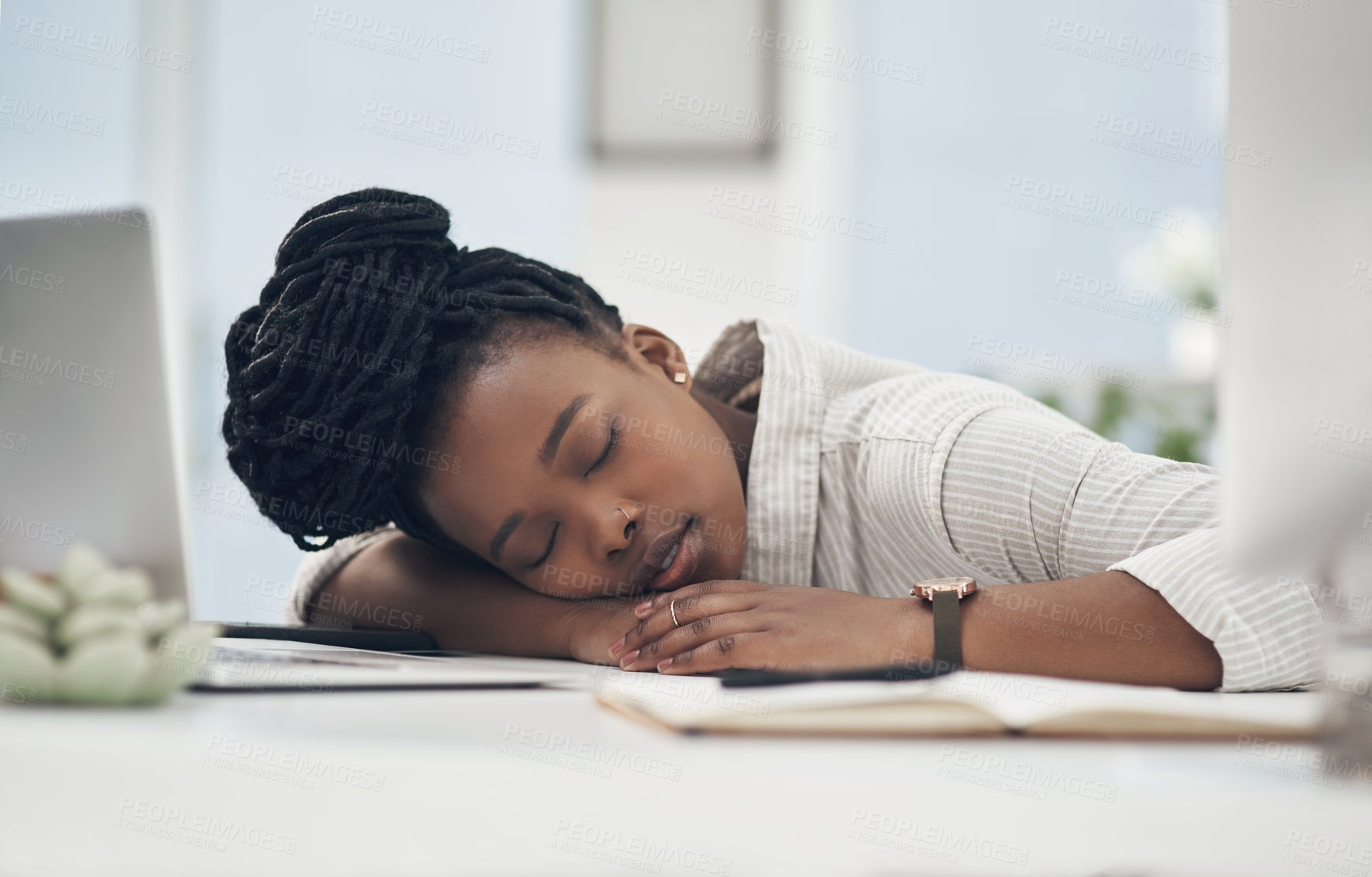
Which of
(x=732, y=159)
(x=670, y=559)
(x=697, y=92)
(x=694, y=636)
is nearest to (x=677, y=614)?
(x=694, y=636)

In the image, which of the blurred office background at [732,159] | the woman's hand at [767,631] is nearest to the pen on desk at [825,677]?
the woman's hand at [767,631]

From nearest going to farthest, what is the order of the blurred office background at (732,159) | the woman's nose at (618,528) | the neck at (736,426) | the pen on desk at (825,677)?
the pen on desk at (825,677) → the woman's nose at (618,528) → the neck at (736,426) → the blurred office background at (732,159)

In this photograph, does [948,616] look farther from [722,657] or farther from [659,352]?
[659,352]

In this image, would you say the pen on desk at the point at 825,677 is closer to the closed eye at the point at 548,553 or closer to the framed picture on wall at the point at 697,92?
the closed eye at the point at 548,553

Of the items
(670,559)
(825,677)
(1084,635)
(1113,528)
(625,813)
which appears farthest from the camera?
(670,559)

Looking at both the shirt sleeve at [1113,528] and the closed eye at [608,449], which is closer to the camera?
the shirt sleeve at [1113,528]

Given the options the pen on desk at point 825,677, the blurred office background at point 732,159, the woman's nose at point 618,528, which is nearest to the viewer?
the pen on desk at point 825,677

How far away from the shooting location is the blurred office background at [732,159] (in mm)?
2865

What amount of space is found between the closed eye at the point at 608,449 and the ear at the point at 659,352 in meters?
0.20

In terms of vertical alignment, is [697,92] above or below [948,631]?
above

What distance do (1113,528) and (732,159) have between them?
2265mm

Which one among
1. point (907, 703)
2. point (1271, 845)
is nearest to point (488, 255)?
point (907, 703)

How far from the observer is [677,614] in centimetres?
78

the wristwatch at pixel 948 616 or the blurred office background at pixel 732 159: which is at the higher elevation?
the blurred office background at pixel 732 159
